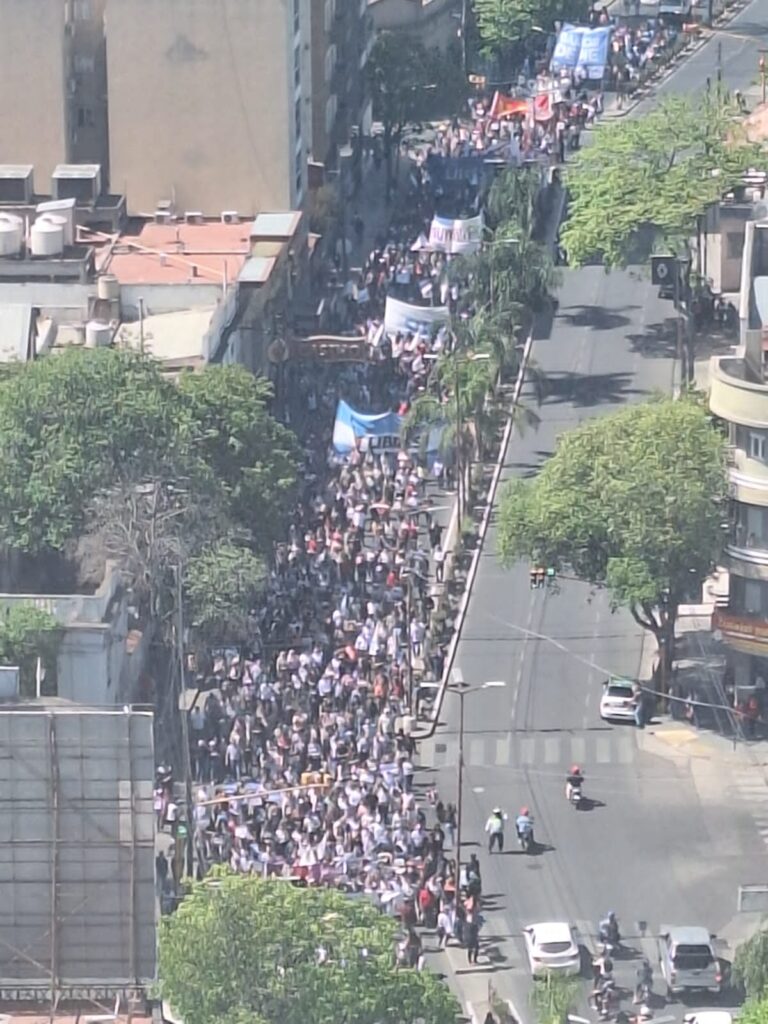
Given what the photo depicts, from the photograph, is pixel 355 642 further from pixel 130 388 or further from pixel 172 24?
pixel 172 24

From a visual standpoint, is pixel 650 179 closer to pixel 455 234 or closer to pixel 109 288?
pixel 455 234

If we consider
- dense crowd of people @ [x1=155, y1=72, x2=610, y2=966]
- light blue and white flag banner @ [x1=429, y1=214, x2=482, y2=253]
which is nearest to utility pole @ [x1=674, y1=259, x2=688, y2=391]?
light blue and white flag banner @ [x1=429, y1=214, x2=482, y2=253]

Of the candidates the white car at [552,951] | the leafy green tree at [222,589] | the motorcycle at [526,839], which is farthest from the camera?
the leafy green tree at [222,589]

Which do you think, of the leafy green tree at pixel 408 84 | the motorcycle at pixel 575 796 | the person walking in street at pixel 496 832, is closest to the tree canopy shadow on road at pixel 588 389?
the leafy green tree at pixel 408 84

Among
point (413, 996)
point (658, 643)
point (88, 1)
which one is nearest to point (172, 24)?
point (88, 1)

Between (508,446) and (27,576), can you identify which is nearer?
(27,576)

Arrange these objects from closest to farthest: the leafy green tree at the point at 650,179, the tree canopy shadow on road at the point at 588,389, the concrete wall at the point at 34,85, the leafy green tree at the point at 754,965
A: the leafy green tree at the point at 754,965 < the tree canopy shadow on road at the point at 588,389 < the leafy green tree at the point at 650,179 < the concrete wall at the point at 34,85

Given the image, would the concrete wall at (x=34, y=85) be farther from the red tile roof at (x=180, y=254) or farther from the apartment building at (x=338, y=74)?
the apartment building at (x=338, y=74)
